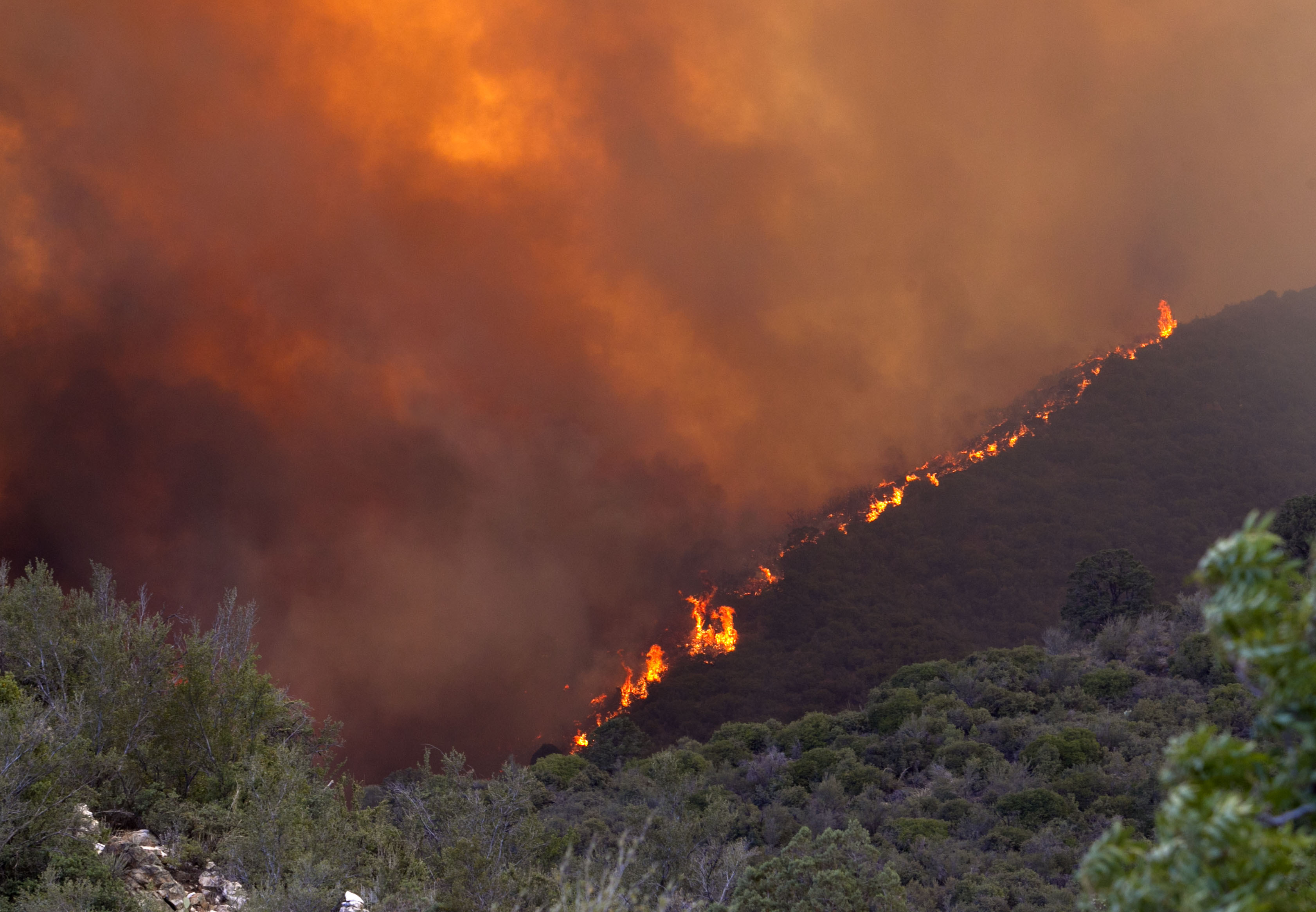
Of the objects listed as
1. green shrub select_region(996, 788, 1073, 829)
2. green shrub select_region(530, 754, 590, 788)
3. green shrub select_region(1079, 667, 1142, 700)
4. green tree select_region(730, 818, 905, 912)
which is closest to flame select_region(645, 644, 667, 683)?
green shrub select_region(530, 754, 590, 788)

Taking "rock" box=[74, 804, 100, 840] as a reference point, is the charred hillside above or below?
above

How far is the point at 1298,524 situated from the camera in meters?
48.0

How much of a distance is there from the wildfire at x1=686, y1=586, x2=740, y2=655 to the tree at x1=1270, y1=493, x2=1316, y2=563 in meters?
58.1

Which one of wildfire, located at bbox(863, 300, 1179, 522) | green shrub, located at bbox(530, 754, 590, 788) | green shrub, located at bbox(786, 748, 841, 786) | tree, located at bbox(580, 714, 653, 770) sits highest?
wildfire, located at bbox(863, 300, 1179, 522)

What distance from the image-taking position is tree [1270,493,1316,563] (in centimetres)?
4612

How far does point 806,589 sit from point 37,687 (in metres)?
94.8

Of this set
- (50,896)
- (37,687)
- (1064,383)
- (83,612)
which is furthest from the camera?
(1064,383)

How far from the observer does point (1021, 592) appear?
95250 mm

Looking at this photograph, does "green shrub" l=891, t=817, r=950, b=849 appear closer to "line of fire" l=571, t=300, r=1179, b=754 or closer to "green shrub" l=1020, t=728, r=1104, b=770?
"green shrub" l=1020, t=728, r=1104, b=770

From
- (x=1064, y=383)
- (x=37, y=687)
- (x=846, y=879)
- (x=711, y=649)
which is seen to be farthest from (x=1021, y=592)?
(x=37, y=687)

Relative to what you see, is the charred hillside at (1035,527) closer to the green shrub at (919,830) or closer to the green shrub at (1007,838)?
the green shrub at (919,830)

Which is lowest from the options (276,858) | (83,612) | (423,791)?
(276,858)

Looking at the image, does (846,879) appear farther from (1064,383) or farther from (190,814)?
(1064,383)

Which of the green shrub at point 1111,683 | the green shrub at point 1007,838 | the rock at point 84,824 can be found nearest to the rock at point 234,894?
the rock at point 84,824
